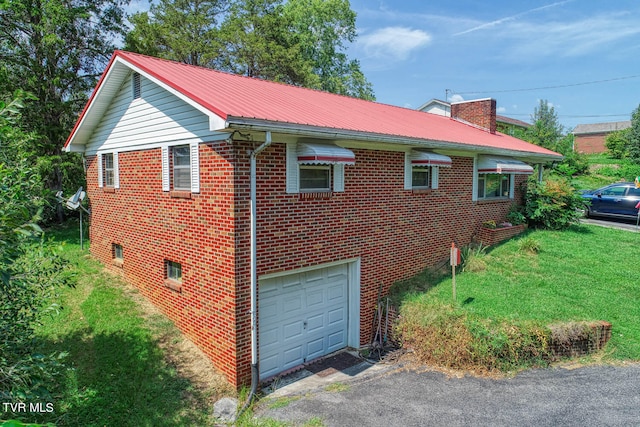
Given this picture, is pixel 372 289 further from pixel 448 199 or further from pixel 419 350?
pixel 448 199

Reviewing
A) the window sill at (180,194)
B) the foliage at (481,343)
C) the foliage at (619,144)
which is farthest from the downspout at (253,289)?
the foliage at (619,144)

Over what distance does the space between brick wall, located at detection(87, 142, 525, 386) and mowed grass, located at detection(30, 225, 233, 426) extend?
64 cm

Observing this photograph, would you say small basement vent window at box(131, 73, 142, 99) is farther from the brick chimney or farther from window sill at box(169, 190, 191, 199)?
the brick chimney

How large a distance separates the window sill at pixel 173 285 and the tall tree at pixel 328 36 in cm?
2964

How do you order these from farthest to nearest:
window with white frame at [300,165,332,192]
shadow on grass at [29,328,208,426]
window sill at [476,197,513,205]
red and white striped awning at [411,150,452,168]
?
window sill at [476,197,513,205], red and white striped awning at [411,150,452,168], window with white frame at [300,165,332,192], shadow on grass at [29,328,208,426]

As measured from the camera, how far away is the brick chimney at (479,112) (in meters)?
16.6

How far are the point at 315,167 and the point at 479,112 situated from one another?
11.7 meters

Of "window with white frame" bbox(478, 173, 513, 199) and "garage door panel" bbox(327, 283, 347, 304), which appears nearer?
"garage door panel" bbox(327, 283, 347, 304)

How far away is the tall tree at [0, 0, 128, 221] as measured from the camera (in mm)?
16156

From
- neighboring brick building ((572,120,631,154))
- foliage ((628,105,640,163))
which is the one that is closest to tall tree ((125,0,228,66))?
foliage ((628,105,640,163))

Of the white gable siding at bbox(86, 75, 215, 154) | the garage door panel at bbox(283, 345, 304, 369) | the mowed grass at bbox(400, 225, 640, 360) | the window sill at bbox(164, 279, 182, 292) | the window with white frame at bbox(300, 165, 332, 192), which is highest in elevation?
the white gable siding at bbox(86, 75, 215, 154)

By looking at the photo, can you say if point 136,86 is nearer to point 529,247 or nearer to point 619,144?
point 529,247

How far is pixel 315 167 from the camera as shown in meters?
8.23

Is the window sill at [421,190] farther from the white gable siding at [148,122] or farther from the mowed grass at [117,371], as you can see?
the mowed grass at [117,371]
